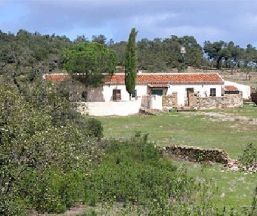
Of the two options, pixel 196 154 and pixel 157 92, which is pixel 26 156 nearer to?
pixel 196 154

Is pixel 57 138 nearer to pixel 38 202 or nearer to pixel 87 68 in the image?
pixel 38 202

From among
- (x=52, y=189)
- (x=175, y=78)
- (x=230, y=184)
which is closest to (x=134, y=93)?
(x=175, y=78)

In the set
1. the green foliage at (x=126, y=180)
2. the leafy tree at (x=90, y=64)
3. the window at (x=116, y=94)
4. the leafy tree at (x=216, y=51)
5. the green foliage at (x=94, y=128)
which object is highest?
the leafy tree at (x=216, y=51)

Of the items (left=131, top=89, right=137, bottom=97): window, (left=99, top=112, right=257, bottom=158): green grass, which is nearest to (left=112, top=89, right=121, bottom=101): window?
(left=131, top=89, right=137, bottom=97): window

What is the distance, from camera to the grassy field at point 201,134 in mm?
21453

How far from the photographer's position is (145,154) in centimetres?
2491

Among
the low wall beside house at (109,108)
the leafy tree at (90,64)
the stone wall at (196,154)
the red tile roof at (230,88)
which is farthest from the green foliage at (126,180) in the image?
the red tile roof at (230,88)

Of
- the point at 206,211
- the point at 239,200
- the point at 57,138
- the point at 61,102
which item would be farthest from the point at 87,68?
the point at 206,211

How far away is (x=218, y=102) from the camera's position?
5644cm

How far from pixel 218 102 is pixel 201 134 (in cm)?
1946

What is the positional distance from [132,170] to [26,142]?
865 cm

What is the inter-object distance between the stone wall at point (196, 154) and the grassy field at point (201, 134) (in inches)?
36.3

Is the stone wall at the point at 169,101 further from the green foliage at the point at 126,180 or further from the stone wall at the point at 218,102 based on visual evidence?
the green foliage at the point at 126,180

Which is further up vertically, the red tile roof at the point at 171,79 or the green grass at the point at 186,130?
the red tile roof at the point at 171,79
